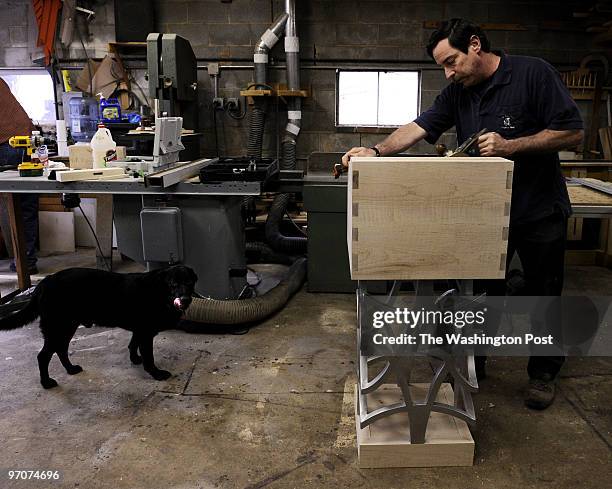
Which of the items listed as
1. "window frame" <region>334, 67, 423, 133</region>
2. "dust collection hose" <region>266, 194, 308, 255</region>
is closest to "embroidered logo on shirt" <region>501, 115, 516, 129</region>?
"dust collection hose" <region>266, 194, 308, 255</region>

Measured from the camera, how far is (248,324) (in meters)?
2.76

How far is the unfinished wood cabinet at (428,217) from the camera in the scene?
1402 millimetres

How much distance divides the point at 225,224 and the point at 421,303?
4.53 feet

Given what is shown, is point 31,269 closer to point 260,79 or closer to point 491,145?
point 260,79

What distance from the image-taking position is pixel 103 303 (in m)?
2.10

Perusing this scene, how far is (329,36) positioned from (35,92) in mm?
2660

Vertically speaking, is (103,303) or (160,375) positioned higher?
(103,303)

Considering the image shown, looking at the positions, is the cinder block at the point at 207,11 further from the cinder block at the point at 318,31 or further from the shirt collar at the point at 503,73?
the shirt collar at the point at 503,73

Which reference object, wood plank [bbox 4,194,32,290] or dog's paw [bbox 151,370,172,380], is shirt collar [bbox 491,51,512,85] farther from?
wood plank [bbox 4,194,32,290]

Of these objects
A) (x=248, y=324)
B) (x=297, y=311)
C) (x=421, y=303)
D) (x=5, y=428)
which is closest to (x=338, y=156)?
(x=297, y=311)

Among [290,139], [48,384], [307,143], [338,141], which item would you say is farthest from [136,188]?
[338,141]

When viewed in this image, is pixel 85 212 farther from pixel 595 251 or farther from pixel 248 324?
pixel 595 251

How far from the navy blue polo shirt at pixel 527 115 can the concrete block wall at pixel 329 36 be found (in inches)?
112

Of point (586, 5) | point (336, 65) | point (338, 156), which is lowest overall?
point (338, 156)
